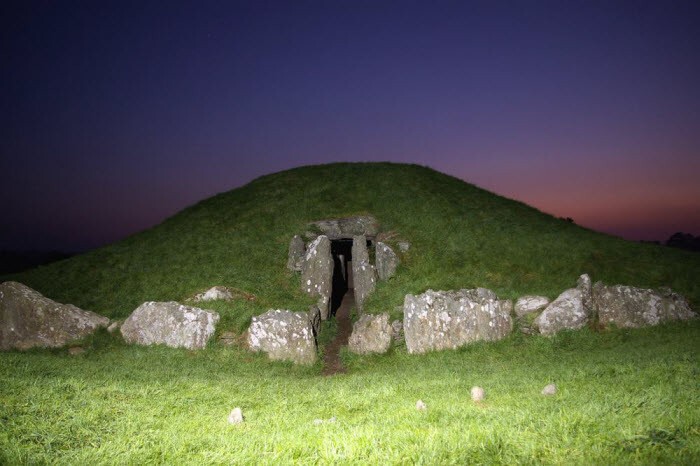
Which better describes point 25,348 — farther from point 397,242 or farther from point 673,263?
point 673,263

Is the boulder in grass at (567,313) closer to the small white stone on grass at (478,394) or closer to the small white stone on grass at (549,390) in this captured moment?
the small white stone on grass at (549,390)

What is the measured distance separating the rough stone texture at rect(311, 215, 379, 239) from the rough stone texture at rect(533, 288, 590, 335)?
9971mm

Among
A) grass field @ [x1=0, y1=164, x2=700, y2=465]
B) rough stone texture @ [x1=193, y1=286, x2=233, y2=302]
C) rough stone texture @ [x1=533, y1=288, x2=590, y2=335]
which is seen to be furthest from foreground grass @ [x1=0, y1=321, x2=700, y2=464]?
rough stone texture @ [x1=193, y1=286, x2=233, y2=302]

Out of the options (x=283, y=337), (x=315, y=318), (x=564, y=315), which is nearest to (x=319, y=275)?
(x=315, y=318)

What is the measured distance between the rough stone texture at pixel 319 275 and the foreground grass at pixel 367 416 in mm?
6642

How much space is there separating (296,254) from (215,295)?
15.8ft

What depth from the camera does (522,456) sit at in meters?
5.35

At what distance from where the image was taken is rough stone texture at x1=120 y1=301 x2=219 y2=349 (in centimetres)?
1542

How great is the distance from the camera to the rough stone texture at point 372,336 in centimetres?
1597

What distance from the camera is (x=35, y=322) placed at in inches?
618

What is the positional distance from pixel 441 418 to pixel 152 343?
12507 millimetres

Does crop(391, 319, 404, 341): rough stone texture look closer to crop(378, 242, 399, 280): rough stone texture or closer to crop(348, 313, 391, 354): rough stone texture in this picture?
crop(348, 313, 391, 354): rough stone texture

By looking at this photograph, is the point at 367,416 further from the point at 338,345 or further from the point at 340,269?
the point at 340,269

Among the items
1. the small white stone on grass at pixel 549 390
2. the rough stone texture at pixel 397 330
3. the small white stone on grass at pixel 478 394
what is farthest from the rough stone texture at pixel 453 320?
the small white stone on grass at pixel 478 394
